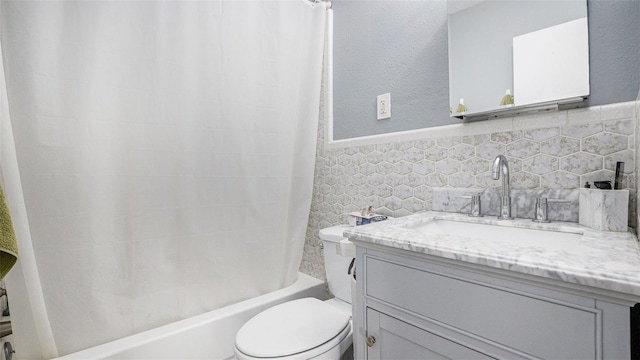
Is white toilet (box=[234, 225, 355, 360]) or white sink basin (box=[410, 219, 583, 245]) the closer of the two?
white sink basin (box=[410, 219, 583, 245])

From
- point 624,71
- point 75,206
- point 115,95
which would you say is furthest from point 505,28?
point 75,206

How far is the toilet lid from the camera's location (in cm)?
92

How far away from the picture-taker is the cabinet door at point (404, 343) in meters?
0.61

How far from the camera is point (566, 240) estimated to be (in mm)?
774

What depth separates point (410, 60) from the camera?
1.30 meters

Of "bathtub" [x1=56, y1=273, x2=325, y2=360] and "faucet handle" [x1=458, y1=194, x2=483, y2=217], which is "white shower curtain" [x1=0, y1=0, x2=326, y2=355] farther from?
"faucet handle" [x1=458, y1=194, x2=483, y2=217]

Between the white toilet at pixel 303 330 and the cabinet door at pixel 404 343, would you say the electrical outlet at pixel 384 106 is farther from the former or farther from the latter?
the cabinet door at pixel 404 343

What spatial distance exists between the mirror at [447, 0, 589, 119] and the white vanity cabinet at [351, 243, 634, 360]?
0.70 meters

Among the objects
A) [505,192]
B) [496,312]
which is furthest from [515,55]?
[496,312]

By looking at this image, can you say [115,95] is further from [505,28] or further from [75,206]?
[505,28]

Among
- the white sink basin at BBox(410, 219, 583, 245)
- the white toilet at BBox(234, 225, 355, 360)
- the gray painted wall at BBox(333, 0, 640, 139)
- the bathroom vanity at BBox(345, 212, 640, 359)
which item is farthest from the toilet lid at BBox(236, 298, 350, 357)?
the gray painted wall at BBox(333, 0, 640, 139)

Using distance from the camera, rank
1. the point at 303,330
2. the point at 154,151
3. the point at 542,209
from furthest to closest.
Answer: the point at 154,151 < the point at 303,330 < the point at 542,209

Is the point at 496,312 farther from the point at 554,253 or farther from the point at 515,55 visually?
the point at 515,55

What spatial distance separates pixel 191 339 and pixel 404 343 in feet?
3.11
